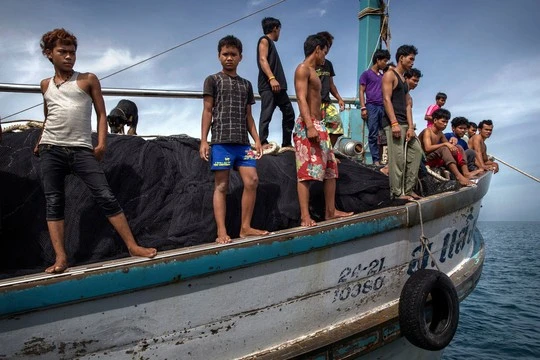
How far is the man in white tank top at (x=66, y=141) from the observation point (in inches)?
92.4

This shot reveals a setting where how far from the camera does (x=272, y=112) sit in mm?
4484

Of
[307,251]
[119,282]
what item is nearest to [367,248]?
[307,251]

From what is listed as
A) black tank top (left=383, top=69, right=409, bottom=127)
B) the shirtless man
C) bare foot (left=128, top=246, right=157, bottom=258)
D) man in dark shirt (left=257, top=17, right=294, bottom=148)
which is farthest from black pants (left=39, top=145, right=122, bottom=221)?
the shirtless man

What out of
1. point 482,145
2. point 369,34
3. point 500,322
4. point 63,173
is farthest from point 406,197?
point 500,322

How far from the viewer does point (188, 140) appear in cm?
385

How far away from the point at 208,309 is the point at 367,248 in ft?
4.70

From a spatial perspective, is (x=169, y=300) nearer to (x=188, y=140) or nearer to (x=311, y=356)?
(x=311, y=356)

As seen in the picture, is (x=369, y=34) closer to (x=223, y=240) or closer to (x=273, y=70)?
(x=273, y=70)

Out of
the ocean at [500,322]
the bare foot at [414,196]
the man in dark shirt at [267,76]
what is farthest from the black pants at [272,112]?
the ocean at [500,322]

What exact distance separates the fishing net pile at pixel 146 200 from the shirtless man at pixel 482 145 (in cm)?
412

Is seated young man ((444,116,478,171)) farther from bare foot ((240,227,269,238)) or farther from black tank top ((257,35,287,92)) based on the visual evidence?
bare foot ((240,227,269,238))

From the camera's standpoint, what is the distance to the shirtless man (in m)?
7.13

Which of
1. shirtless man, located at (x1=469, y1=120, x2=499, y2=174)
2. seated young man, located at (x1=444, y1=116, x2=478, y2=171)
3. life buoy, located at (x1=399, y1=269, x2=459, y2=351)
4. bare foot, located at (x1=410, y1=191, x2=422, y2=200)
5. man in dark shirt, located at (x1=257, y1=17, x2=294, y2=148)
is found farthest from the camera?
shirtless man, located at (x1=469, y1=120, x2=499, y2=174)

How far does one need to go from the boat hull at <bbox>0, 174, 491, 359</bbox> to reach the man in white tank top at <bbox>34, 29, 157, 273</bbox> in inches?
12.1
